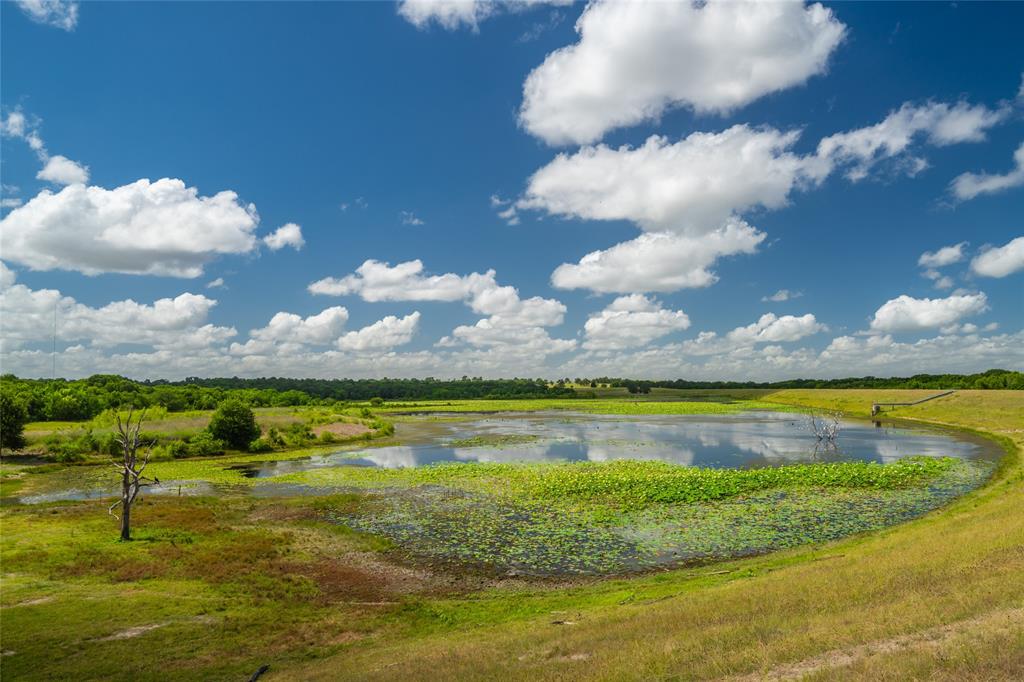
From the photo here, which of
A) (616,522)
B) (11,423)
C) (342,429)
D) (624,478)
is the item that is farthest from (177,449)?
(616,522)

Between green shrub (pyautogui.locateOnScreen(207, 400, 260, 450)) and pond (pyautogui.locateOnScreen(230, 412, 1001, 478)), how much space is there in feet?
34.6

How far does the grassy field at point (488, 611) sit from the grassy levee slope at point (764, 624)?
6cm

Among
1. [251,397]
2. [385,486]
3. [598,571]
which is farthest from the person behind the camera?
[251,397]

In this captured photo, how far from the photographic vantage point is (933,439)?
222ft

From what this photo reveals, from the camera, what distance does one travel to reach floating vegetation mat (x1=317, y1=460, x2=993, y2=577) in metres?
23.7

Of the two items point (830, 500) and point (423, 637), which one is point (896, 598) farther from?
point (830, 500)

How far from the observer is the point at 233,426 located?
6519cm

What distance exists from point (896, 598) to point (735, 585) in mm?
5231

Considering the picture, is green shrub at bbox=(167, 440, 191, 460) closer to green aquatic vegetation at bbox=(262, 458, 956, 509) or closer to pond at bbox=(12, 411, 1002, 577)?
pond at bbox=(12, 411, 1002, 577)

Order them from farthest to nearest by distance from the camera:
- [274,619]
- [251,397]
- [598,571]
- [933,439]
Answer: [251,397] → [933,439] → [598,571] → [274,619]

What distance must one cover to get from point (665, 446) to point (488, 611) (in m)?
51.5

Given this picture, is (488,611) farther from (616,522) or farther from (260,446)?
(260,446)

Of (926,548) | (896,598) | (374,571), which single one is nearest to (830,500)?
(926,548)

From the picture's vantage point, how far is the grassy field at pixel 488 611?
10203mm
